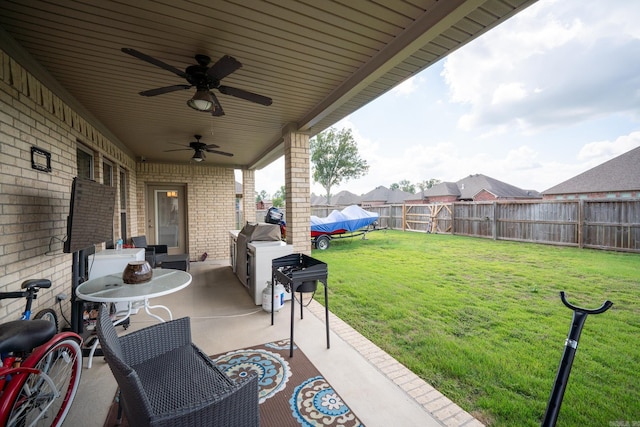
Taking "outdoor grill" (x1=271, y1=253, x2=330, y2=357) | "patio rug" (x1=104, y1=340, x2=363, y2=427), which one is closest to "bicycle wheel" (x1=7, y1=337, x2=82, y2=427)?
"patio rug" (x1=104, y1=340, x2=363, y2=427)

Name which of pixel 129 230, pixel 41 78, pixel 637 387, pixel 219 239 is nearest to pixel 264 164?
pixel 219 239

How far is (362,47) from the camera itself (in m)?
2.27

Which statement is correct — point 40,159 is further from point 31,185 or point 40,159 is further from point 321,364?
point 321,364

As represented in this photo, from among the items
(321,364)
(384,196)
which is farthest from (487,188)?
(321,364)

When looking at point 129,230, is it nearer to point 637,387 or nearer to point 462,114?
point 637,387

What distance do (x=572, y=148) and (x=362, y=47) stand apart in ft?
52.6

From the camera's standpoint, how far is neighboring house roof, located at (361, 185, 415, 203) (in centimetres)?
3048

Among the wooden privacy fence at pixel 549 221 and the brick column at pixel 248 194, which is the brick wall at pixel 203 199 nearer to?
the brick column at pixel 248 194

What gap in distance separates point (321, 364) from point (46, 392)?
184 centimetres

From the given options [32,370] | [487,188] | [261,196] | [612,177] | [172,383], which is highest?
[261,196]

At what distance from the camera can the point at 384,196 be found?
3091cm

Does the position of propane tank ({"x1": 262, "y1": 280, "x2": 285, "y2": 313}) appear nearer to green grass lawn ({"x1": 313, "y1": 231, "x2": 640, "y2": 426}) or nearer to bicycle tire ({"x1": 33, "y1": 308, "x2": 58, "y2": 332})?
green grass lawn ({"x1": 313, "y1": 231, "x2": 640, "y2": 426})

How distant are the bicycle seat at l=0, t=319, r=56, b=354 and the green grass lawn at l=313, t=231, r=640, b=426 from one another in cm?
256

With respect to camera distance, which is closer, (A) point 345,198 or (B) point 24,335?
(B) point 24,335
